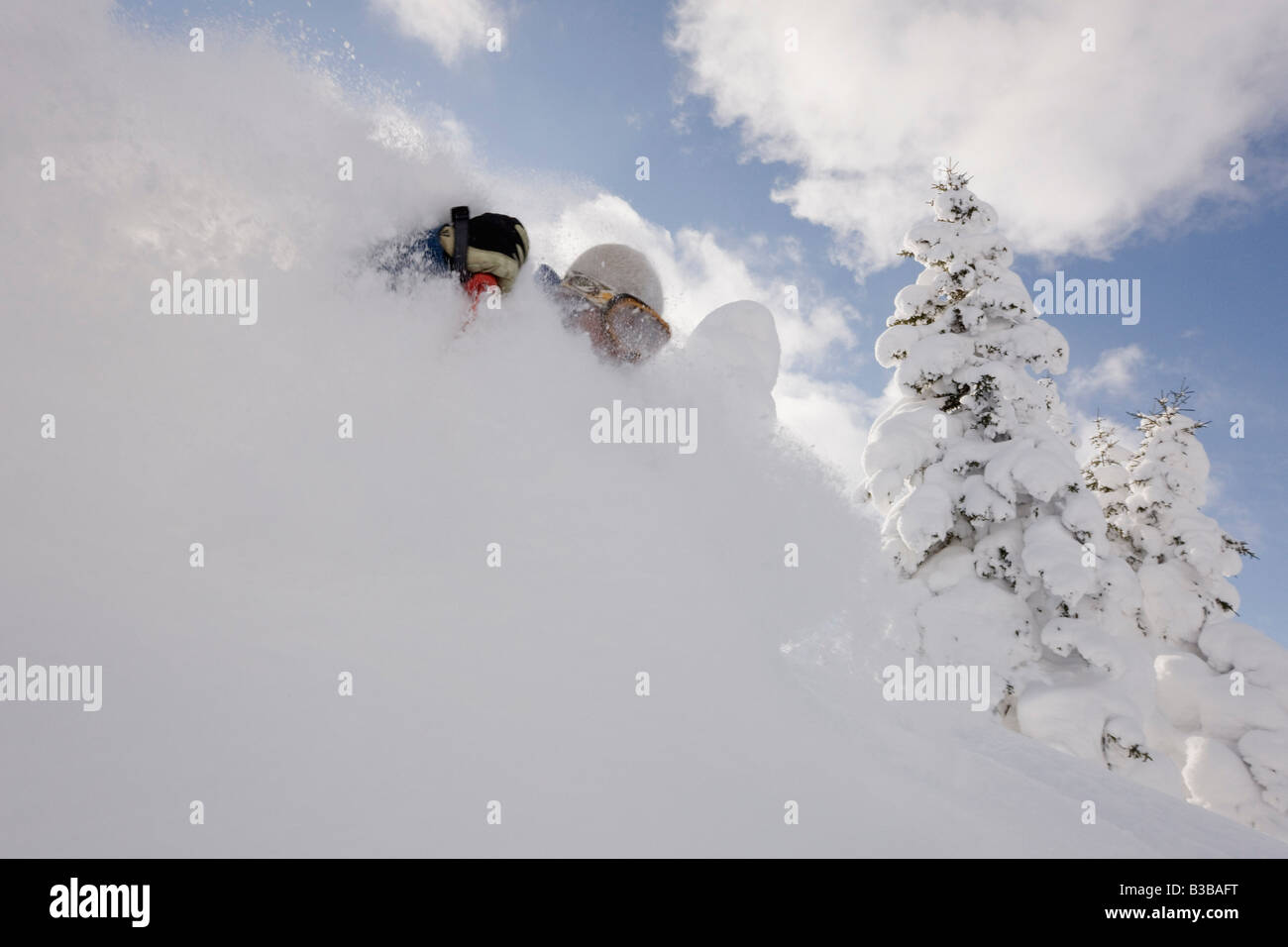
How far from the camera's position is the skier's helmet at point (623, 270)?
5.55 m

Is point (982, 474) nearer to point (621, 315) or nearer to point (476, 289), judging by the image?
point (621, 315)

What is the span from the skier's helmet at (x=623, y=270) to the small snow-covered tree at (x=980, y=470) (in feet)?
15.2

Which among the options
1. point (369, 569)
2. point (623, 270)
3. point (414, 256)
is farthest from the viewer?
point (623, 270)

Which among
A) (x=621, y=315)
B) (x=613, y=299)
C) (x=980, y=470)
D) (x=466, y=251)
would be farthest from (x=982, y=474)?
(x=466, y=251)

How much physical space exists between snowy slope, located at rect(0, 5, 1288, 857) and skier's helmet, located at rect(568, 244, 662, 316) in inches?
29.8

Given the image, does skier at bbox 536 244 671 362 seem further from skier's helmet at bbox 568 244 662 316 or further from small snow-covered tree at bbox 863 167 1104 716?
small snow-covered tree at bbox 863 167 1104 716

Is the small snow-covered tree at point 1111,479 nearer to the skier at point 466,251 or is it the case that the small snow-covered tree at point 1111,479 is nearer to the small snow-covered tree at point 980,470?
the small snow-covered tree at point 980,470

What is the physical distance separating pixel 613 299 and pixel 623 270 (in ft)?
1.34

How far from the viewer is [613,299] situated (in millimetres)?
5398

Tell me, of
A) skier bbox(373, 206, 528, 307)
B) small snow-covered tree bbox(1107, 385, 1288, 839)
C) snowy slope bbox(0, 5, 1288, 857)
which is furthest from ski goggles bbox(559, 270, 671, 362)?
small snow-covered tree bbox(1107, 385, 1288, 839)

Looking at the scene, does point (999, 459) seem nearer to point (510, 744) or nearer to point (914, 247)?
point (914, 247)

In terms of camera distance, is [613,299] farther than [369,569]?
Yes

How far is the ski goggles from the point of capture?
5398 millimetres

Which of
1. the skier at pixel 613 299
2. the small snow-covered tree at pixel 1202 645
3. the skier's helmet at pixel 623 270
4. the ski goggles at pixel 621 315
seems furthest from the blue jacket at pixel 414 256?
the small snow-covered tree at pixel 1202 645
